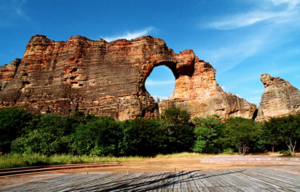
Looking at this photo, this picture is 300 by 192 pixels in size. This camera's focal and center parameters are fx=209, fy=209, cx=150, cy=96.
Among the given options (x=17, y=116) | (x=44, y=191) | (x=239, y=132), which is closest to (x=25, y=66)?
(x=17, y=116)

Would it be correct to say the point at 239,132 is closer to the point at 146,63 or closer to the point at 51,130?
the point at 51,130

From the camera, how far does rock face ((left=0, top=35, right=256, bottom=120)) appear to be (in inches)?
1960

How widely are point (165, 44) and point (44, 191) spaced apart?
54.4 meters

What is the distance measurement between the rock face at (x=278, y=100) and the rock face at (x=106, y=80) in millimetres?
5142

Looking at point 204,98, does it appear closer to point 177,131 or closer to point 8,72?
point 177,131

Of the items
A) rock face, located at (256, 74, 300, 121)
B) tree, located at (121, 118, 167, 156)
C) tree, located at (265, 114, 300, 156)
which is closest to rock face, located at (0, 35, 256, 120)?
rock face, located at (256, 74, 300, 121)

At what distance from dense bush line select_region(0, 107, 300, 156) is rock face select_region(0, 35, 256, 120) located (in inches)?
425

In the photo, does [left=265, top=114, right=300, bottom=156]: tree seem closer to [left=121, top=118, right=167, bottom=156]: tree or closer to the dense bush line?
the dense bush line

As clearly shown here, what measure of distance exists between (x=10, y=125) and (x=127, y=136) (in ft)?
54.9

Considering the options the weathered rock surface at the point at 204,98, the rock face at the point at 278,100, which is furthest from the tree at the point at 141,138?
the rock face at the point at 278,100

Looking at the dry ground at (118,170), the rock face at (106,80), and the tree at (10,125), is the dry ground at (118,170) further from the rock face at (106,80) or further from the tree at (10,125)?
the rock face at (106,80)

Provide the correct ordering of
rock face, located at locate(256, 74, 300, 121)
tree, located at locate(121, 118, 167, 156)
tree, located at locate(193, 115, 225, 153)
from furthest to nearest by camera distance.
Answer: rock face, located at locate(256, 74, 300, 121), tree, located at locate(193, 115, 225, 153), tree, located at locate(121, 118, 167, 156)

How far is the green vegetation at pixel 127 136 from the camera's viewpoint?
23984mm

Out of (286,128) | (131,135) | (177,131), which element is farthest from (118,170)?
(177,131)
